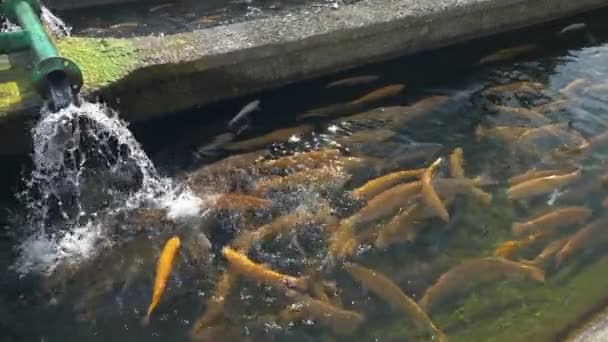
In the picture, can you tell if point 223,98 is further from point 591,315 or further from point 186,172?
point 591,315

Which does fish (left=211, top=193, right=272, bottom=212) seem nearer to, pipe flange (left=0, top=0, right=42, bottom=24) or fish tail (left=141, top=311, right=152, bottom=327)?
fish tail (left=141, top=311, right=152, bottom=327)

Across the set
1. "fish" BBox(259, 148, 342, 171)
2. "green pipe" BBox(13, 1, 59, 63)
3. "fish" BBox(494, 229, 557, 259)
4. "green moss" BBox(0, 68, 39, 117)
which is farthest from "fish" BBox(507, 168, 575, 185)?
"green moss" BBox(0, 68, 39, 117)

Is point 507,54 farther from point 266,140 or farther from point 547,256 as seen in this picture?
point 547,256

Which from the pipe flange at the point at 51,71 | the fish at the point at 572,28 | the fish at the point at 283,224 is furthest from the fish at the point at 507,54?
the pipe flange at the point at 51,71

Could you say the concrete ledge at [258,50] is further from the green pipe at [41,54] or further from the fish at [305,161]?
the fish at [305,161]

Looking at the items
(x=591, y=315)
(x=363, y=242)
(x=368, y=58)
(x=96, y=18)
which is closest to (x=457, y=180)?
(x=363, y=242)

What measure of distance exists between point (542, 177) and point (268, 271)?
2.95m

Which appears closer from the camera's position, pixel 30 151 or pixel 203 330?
pixel 203 330

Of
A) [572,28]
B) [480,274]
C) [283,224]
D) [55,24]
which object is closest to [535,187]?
[480,274]

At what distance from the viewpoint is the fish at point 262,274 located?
508 centimetres

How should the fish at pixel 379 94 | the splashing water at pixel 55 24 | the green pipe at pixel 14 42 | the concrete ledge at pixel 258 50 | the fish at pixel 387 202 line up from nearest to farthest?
1. the fish at pixel 387 202
2. the green pipe at pixel 14 42
3. the concrete ledge at pixel 258 50
4. the fish at pixel 379 94
5. the splashing water at pixel 55 24

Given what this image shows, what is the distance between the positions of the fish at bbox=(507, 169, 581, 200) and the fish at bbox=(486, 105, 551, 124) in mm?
1184

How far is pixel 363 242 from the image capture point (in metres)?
5.52

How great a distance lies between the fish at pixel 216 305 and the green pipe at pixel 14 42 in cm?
304
